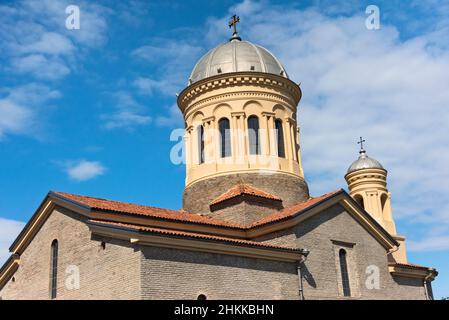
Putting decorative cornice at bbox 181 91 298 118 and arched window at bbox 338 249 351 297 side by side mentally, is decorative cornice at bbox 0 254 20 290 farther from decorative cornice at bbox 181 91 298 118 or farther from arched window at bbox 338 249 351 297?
arched window at bbox 338 249 351 297

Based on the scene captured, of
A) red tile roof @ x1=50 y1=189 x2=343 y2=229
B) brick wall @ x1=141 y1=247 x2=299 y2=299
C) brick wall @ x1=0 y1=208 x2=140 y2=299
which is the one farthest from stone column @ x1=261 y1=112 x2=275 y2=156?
brick wall @ x1=0 y1=208 x2=140 y2=299

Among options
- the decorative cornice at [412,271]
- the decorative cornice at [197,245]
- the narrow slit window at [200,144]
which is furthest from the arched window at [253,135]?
the decorative cornice at [412,271]

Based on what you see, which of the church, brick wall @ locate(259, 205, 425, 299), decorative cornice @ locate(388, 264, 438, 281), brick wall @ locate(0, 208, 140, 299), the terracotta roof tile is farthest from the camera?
decorative cornice @ locate(388, 264, 438, 281)

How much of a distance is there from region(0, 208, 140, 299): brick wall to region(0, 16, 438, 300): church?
3 cm

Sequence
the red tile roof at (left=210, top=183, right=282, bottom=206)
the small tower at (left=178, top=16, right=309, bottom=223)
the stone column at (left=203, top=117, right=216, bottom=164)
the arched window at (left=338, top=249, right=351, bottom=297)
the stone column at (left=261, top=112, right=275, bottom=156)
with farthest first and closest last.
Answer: the stone column at (left=203, top=117, right=216, bottom=164) → the stone column at (left=261, top=112, right=275, bottom=156) → the small tower at (left=178, top=16, right=309, bottom=223) → the red tile roof at (left=210, top=183, right=282, bottom=206) → the arched window at (left=338, top=249, right=351, bottom=297)

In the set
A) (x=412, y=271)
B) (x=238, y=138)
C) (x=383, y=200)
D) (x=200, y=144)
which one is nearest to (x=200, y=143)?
(x=200, y=144)

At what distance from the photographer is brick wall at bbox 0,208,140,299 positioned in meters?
14.6

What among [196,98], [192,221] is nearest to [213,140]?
[196,98]

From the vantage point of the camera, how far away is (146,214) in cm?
1795

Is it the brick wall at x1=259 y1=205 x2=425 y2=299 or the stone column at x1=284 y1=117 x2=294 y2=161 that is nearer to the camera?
→ the brick wall at x1=259 y1=205 x2=425 y2=299

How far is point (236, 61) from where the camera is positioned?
960 inches

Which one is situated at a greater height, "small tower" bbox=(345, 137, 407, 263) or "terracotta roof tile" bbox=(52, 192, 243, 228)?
"small tower" bbox=(345, 137, 407, 263)
